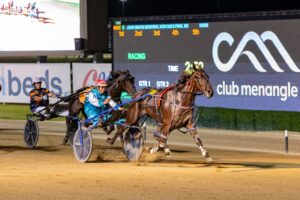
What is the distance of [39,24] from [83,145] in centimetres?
1571

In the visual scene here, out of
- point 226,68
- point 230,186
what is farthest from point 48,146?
point 230,186

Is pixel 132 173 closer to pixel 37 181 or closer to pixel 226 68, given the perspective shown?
pixel 37 181

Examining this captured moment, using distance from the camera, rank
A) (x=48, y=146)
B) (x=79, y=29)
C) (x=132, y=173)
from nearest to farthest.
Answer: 1. (x=132, y=173)
2. (x=48, y=146)
3. (x=79, y=29)

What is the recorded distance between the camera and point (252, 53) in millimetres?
25703

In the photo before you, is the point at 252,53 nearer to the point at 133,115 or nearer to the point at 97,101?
the point at 133,115

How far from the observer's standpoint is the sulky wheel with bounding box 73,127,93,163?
56.8 feet

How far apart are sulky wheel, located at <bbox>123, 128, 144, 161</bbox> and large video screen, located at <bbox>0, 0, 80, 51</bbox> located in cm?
1438

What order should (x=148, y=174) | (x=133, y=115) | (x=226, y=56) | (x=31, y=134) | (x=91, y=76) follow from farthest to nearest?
(x=91, y=76)
(x=226, y=56)
(x=31, y=134)
(x=133, y=115)
(x=148, y=174)

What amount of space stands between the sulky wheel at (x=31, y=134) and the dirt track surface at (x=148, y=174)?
0.19 metres

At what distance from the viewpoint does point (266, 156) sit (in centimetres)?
1952

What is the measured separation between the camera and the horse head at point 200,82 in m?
16.7

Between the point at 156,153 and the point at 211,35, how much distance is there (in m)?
Answer: 8.83

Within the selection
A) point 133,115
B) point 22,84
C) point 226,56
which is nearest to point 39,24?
point 22,84

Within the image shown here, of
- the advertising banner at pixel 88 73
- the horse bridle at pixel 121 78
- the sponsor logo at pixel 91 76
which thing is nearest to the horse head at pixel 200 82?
the horse bridle at pixel 121 78
